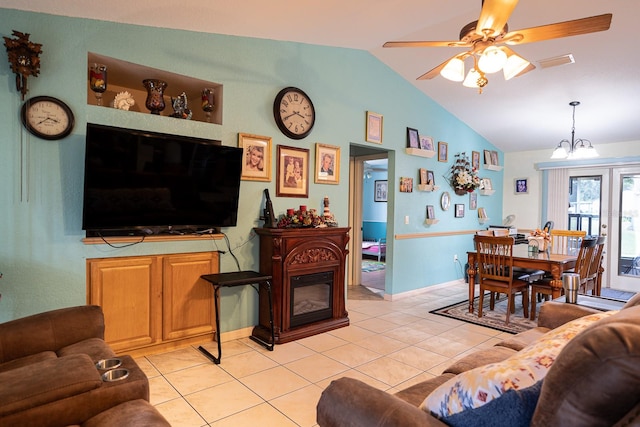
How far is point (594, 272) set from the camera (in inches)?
177

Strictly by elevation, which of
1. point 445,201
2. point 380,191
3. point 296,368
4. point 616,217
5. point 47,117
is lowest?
point 296,368

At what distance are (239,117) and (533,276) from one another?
3.88 metres

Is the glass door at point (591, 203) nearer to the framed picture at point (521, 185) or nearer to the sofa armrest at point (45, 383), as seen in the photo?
the framed picture at point (521, 185)

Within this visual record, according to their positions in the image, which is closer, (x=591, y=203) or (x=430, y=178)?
(x=430, y=178)

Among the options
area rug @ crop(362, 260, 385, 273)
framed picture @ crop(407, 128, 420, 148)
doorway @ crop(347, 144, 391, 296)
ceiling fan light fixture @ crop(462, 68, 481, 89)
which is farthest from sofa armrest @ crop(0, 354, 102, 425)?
area rug @ crop(362, 260, 385, 273)

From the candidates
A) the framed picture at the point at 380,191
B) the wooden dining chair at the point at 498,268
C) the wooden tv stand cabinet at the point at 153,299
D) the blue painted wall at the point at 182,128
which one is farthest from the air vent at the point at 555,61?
the framed picture at the point at 380,191

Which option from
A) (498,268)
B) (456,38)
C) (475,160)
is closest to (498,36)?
(456,38)

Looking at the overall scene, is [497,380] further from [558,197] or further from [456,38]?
[558,197]

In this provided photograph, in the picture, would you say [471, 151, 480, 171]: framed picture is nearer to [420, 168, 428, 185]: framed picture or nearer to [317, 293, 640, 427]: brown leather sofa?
[420, 168, 428, 185]: framed picture

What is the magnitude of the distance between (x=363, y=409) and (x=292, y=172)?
2.91 meters

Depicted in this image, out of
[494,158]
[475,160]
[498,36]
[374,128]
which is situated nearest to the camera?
[498,36]

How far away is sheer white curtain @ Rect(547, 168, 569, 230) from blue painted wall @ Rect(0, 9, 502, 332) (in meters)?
2.70

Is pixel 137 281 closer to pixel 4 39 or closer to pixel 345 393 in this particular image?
pixel 4 39

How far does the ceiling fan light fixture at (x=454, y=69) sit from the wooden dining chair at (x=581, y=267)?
97.5 inches
